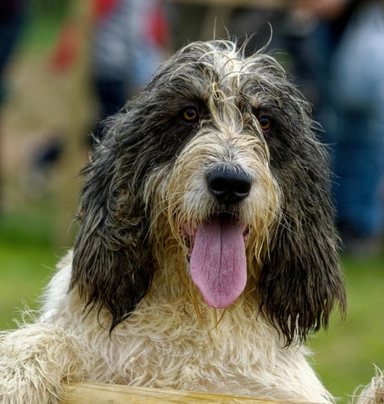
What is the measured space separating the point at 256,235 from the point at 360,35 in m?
5.78

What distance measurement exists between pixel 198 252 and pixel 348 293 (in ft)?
16.1

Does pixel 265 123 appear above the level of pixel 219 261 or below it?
above

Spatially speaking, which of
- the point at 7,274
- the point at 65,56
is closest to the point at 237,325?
the point at 7,274

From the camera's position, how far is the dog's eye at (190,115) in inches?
159

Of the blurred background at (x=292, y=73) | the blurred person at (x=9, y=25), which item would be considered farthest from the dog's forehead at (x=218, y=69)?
the blurred person at (x=9, y=25)

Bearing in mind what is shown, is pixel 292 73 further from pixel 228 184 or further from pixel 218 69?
pixel 228 184

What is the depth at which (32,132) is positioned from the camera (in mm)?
14867

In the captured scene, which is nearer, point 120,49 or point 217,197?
point 217,197

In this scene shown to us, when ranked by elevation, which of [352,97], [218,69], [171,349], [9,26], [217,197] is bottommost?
[171,349]

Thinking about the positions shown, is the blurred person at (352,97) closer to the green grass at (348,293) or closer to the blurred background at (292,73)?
the blurred background at (292,73)

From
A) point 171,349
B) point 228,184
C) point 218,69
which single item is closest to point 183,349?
point 171,349

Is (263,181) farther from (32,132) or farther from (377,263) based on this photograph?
(32,132)

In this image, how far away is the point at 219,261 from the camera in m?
3.88

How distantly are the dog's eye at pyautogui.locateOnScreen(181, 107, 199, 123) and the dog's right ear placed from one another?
23 cm
